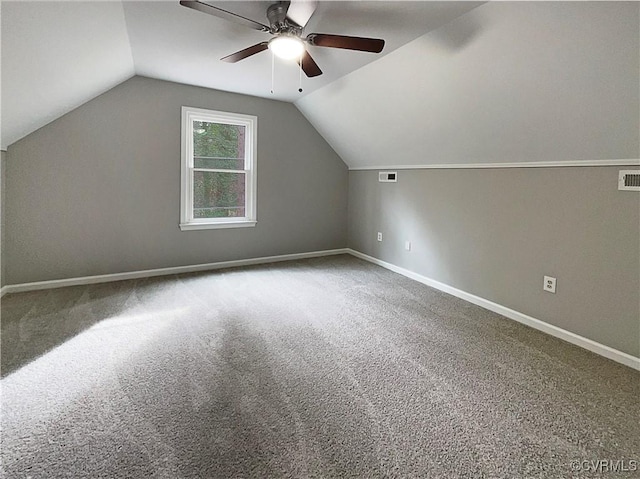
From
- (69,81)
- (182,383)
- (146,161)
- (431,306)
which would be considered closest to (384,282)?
(431,306)

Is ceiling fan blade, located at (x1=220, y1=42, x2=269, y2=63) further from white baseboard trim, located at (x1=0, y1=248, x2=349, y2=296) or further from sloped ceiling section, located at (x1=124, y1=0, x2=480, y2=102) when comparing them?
white baseboard trim, located at (x1=0, y1=248, x2=349, y2=296)

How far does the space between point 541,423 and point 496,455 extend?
0.40 metres

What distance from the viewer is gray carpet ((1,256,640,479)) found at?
5.03 feet

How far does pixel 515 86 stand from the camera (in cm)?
256

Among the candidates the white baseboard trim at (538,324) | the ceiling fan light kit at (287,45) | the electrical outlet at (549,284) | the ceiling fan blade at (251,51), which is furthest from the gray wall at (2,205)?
the electrical outlet at (549,284)

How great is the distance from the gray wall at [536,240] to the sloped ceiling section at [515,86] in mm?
235

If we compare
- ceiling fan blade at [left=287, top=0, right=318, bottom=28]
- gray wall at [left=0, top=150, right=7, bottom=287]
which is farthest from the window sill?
ceiling fan blade at [left=287, top=0, right=318, bottom=28]

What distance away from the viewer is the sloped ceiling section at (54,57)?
1.98m

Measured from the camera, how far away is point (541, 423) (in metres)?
1.79

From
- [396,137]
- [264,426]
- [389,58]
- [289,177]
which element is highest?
[389,58]

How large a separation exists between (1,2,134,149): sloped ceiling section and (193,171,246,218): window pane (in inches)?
58.3

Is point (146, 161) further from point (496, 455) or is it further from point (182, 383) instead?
point (496, 455)

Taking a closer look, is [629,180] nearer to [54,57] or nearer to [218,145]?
[54,57]

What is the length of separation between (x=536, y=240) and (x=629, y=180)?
0.78m
